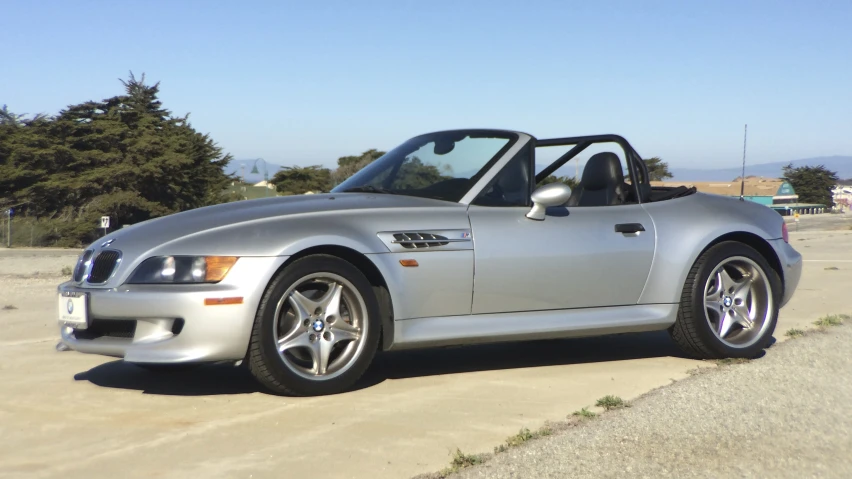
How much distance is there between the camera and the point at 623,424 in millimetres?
4113

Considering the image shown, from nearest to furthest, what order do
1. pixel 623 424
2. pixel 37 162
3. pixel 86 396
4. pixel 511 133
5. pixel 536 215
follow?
pixel 623 424, pixel 86 396, pixel 536 215, pixel 511 133, pixel 37 162

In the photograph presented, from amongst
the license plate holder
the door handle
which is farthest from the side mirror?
the license plate holder

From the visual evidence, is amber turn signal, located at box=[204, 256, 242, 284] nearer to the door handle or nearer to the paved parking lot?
the paved parking lot

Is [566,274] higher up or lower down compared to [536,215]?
lower down

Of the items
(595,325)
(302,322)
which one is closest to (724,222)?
(595,325)

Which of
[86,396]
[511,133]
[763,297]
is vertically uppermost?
[511,133]

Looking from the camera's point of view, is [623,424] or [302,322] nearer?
[623,424]

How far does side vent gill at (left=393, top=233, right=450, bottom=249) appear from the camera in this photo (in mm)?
5039

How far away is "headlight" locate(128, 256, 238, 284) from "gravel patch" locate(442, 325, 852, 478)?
1.77 meters

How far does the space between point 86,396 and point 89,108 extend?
194 ft

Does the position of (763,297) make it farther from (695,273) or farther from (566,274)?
(566,274)

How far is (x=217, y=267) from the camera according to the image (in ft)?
15.1

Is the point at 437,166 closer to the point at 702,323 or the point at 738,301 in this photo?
the point at 702,323

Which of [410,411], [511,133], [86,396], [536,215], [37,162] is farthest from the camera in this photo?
[37,162]
